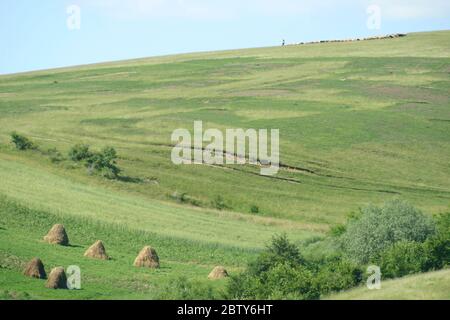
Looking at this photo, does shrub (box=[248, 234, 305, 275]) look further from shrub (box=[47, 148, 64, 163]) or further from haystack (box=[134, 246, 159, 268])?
shrub (box=[47, 148, 64, 163])

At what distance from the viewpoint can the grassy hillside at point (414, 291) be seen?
29344 millimetres

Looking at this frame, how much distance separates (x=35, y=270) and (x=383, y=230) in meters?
18.9

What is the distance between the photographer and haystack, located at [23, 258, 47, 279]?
43.0 metres

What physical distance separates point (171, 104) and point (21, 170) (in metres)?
40.0

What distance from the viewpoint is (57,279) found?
41219mm

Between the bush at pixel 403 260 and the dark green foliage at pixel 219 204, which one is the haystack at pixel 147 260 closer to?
the bush at pixel 403 260

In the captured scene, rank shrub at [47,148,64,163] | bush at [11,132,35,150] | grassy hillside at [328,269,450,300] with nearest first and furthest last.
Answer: grassy hillside at [328,269,450,300]
shrub at [47,148,64,163]
bush at [11,132,35,150]

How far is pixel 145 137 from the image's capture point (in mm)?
92188

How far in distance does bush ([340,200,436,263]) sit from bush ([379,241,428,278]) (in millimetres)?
3344

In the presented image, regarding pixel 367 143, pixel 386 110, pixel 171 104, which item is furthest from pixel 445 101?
pixel 171 104

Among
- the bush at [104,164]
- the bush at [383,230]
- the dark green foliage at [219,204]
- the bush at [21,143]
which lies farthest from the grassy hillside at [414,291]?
the bush at [21,143]

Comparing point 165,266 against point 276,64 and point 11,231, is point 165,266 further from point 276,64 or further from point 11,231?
point 276,64

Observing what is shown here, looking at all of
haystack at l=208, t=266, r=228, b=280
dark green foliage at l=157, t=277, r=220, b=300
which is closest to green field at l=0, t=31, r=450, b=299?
dark green foliage at l=157, t=277, r=220, b=300

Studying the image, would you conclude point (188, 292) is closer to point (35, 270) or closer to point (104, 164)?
point (35, 270)
